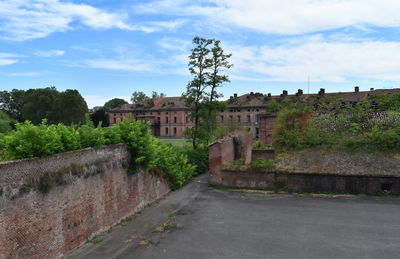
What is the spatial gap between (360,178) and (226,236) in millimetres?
9568

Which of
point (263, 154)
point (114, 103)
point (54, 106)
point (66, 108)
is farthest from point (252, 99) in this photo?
point (114, 103)

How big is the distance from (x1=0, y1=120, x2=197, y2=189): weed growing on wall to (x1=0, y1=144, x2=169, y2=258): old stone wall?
320mm

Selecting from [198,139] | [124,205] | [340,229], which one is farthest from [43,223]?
[198,139]

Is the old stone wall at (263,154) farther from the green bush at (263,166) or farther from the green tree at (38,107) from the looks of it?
the green tree at (38,107)

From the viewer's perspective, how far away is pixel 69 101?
59.0m

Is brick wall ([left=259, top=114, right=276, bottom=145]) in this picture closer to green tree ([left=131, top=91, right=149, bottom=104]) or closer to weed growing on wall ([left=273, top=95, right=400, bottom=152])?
weed growing on wall ([left=273, top=95, right=400, bottom=152])

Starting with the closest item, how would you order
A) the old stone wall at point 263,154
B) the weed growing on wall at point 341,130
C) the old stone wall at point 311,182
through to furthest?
the old stone wall at point 311,182, the weed growing on wall at point 341,130, the old stone wall at point 263,154

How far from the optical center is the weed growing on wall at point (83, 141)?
8023mm

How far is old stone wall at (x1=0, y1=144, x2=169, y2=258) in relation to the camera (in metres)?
7.05

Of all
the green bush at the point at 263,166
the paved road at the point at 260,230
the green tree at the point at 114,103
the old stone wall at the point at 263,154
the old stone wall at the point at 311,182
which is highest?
the green tree at the point at 114,103

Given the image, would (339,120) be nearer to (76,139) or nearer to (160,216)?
(160,216)

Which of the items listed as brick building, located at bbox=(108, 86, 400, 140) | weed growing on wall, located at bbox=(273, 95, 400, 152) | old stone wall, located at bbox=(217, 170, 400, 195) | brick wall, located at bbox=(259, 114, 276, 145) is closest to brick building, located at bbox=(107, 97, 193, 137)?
brick building, located at bbox=(108, 86, 400, 140)

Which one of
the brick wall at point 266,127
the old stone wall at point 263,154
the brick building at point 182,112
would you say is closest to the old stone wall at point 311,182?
the old stone wall at point 263,154

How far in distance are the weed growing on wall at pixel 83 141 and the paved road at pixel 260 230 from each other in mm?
2489
